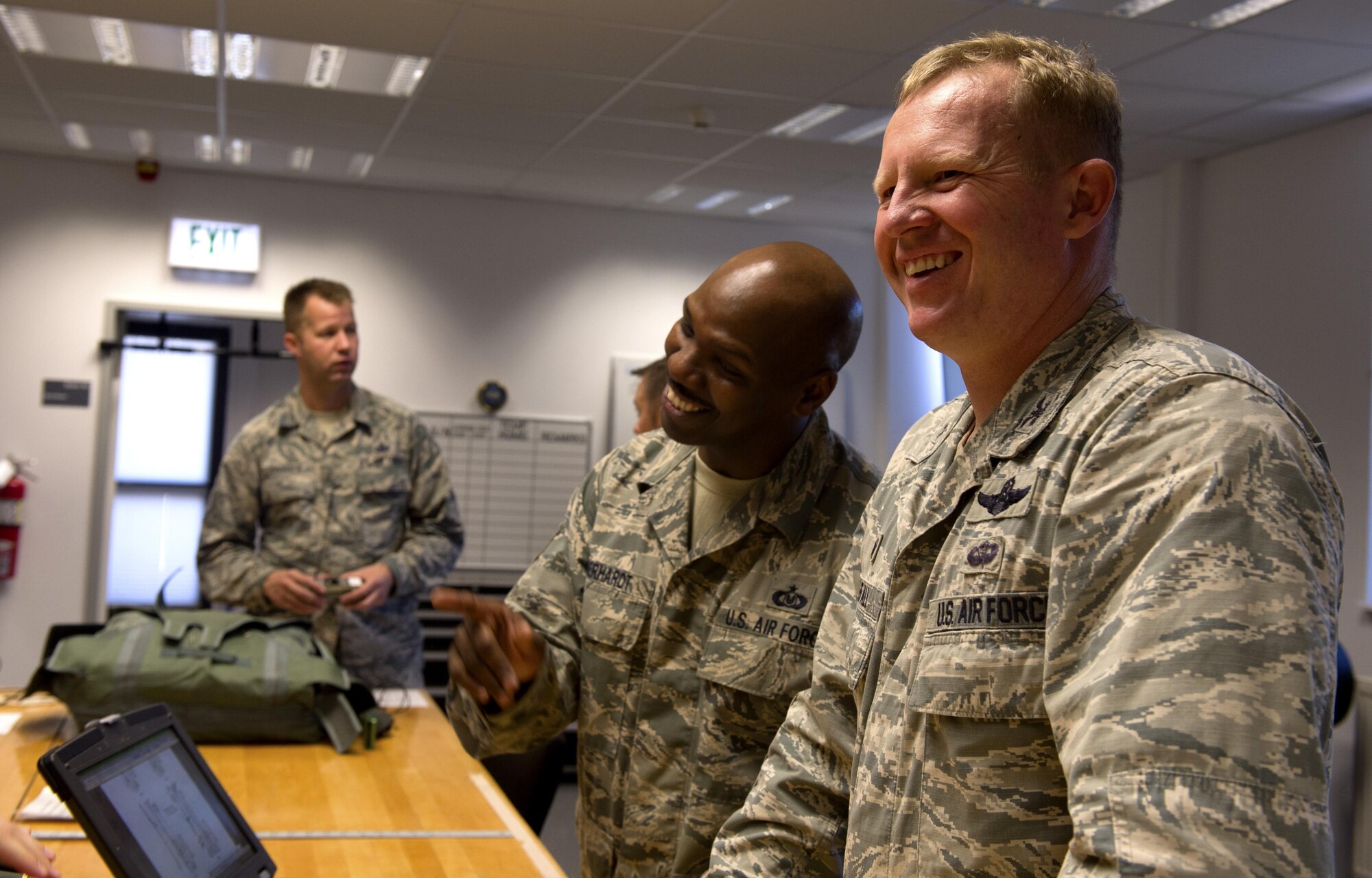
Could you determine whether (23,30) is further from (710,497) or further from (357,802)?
(710,497)

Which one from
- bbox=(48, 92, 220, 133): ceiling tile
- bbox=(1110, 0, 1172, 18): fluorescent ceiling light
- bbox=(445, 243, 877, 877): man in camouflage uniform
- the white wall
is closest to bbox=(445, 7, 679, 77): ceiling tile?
bbox=(1110, 0, 1172, 18): fluorescent ceiling light

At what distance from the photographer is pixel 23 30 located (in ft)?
13.9

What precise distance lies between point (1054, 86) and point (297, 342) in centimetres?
282

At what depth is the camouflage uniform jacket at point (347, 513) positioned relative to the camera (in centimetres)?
326

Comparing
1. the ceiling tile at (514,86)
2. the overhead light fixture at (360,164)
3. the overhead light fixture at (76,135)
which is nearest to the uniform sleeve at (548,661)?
the ceiling tile at (514,86)

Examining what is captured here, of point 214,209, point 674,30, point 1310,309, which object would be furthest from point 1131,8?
point 214,209

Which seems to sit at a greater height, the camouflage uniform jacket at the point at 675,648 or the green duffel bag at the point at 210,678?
the camouflage uniform jacket at the point at 675,648

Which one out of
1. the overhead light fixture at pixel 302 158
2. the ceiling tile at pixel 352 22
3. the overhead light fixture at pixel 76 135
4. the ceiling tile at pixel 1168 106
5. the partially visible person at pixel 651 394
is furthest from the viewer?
the overhead light fixture at pixel 302 158

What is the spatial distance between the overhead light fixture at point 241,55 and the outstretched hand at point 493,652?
352 centimetres

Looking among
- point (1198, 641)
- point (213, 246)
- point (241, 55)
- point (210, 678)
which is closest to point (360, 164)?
point (213, 246)

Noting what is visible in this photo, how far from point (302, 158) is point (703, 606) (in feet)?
16.8

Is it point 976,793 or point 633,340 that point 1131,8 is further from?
point 633,340

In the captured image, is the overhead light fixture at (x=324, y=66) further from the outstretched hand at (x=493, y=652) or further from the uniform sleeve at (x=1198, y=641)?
the uniform sleeve at (x=1198, y=641)

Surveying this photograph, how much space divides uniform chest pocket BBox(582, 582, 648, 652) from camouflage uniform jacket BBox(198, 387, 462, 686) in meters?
1.62
